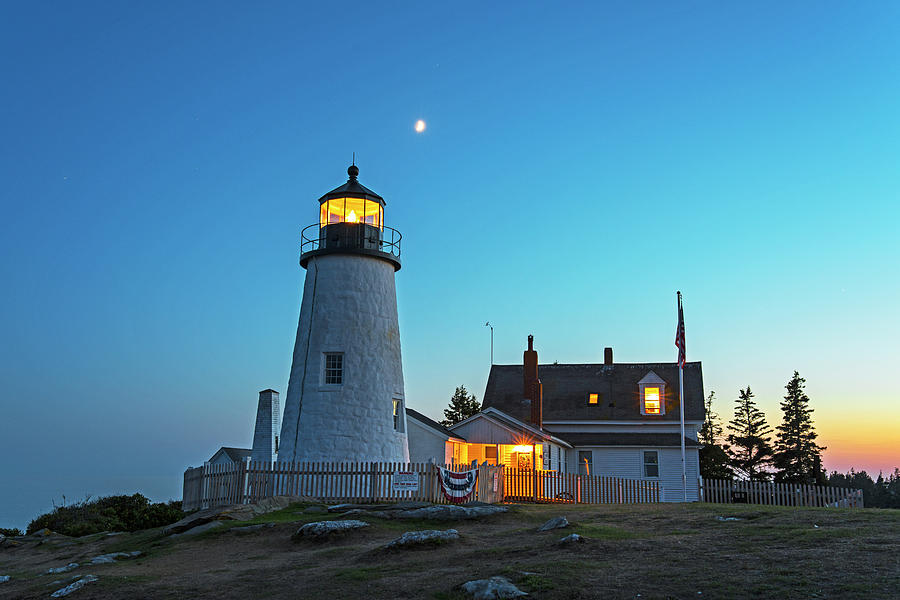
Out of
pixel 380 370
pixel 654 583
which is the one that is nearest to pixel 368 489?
pixel 380 370

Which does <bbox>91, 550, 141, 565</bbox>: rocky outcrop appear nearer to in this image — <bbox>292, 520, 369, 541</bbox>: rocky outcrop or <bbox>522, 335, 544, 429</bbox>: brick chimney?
<bbox>292, 520, 369, 541</bbox>: rocky outcrop

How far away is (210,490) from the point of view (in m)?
24.6

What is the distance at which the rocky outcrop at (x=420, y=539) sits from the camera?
1432 cm

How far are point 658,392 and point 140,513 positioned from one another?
2782 centimetres

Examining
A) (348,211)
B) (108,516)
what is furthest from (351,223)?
(108,516)

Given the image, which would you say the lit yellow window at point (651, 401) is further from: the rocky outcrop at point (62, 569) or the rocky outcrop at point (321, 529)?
the rocky outcrop at point (62, 569)

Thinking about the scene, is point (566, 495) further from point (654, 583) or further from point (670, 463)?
point (654, 583)

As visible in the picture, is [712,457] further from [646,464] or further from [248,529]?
[248,529]

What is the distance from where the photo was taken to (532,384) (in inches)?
1617

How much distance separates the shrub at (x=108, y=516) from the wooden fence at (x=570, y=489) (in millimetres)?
11614

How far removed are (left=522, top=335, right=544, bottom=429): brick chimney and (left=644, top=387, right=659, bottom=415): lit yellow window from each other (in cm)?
646

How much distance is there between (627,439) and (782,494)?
441 inches

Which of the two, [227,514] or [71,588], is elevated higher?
[227,514]

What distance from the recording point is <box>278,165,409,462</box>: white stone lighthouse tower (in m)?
26.4
